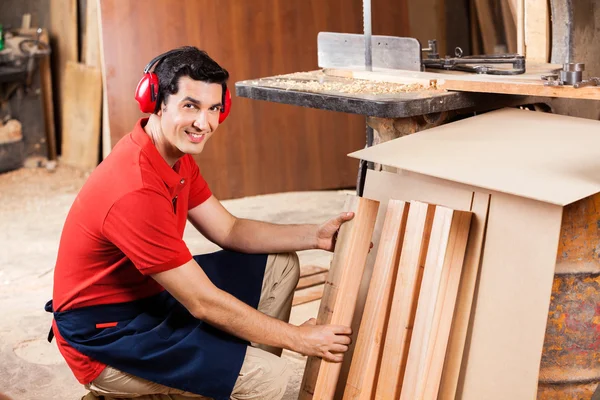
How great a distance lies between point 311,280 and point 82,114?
2923 millimetres

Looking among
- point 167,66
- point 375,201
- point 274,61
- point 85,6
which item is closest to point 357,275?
point 375,201

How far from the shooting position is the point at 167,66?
250cm

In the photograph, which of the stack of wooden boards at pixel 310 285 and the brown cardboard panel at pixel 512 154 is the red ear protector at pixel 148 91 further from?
the stack of wooden boards at pixel 310 285

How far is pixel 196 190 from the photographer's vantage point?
2906mm

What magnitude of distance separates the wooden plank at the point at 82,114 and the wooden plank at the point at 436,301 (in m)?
4.32

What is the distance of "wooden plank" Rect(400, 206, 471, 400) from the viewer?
7.68ft

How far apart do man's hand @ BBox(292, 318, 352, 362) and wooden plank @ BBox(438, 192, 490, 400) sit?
31 centimetres

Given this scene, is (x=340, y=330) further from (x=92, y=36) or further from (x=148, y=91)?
(x=92, y=36)

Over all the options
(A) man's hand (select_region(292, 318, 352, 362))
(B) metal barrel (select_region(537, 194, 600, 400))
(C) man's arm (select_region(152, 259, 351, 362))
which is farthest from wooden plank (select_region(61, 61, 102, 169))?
(B) metal barrel (select_region(537, 194, 600, 400))

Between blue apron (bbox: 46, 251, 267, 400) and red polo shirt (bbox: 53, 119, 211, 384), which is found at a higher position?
red polo shirt (bbox: 53, 119, 211, 384)

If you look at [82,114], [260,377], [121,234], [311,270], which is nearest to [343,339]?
[260,377]

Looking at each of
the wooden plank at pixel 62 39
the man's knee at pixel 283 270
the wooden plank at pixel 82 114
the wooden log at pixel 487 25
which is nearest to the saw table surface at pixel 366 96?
the man's knee at pixel 283 270

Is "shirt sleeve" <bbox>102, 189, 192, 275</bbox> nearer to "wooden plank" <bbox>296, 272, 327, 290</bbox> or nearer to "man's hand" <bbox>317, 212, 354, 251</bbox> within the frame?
"man's hand" <bbox>317, 212, 354, 251</bbox>

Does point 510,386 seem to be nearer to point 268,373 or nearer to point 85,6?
point 268,373
